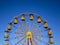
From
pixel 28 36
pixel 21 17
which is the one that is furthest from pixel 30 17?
pixel 28 36

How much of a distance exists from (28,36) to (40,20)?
1.11 metres

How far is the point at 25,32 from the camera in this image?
315 inches

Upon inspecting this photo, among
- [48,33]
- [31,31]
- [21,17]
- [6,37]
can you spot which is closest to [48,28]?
[48,33]

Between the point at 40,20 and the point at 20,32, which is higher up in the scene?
the point at 40,20

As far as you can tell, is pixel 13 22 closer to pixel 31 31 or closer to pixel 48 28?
pixel 31 31

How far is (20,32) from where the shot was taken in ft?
26.5

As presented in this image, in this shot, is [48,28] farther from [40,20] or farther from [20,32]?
[20,32]

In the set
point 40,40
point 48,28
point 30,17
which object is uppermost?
point 30,17

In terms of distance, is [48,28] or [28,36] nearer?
[28,36]

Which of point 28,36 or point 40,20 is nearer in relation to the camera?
point 28,36

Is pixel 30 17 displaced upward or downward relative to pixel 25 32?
upward

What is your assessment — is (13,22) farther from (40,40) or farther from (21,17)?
(40,40)

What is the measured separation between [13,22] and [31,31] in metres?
1.03

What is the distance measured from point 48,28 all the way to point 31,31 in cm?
87
